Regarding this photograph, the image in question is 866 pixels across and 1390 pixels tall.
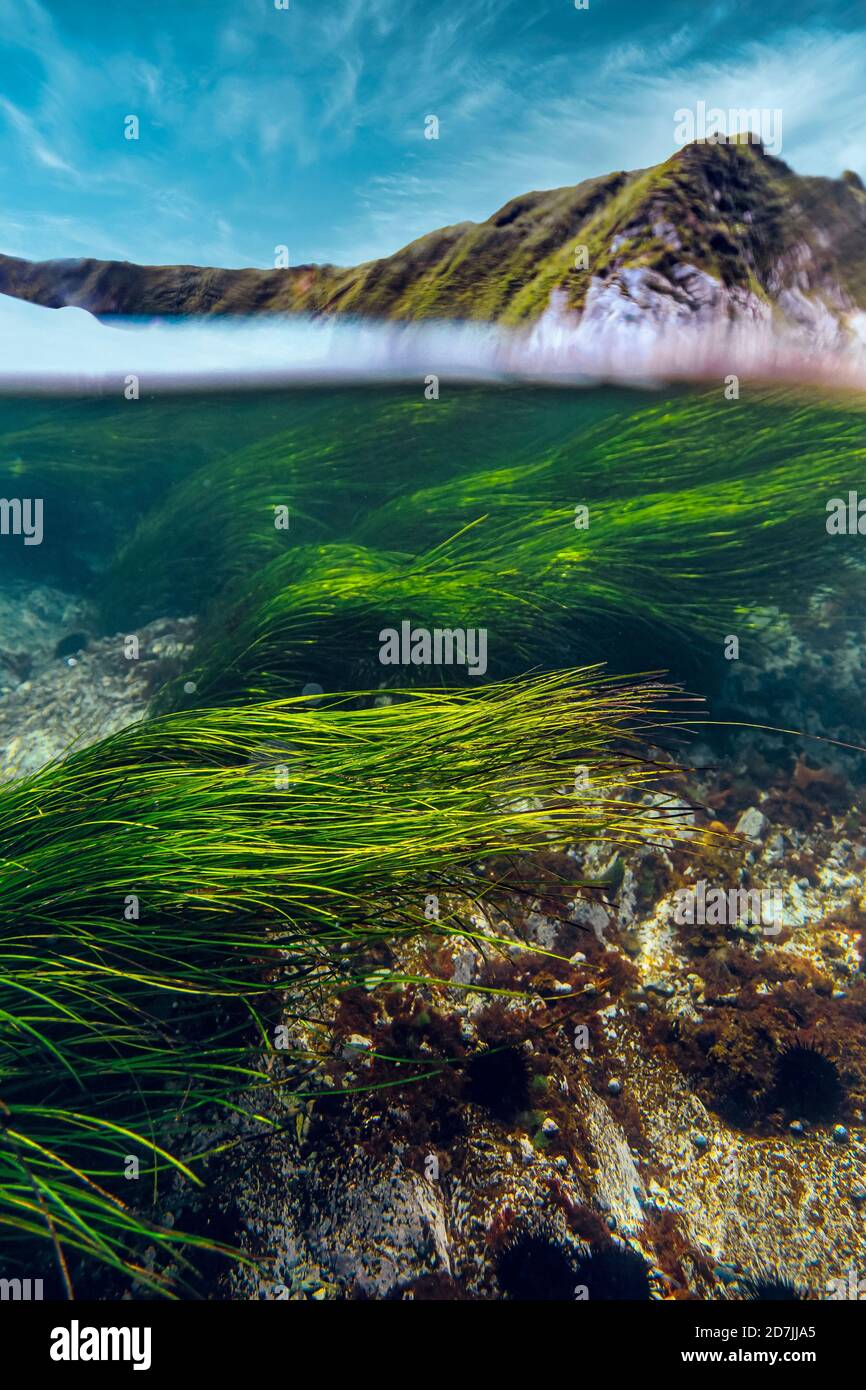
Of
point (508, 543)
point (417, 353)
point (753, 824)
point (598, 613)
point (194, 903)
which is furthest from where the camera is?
point (417, 353)

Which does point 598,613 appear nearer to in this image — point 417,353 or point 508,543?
point 508,543

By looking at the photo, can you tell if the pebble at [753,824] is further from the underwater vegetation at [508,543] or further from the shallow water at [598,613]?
the underwater vegetation at [508,543]

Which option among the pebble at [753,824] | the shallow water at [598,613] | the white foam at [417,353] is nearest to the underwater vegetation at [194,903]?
the shallow water at [598,613]

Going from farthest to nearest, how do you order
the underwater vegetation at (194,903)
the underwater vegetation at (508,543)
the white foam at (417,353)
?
the white foam at (417,353) < the underwater vegetation at (508,543) < the underwater vegetation at (194,903)

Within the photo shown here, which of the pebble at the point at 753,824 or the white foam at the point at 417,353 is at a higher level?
the white foam at the point at 417,353

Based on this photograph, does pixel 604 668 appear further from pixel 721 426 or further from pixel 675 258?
pixel 675 258

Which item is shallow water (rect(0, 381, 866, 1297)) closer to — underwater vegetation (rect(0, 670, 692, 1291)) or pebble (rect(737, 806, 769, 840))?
pebble (rect(737, 806, 769, 840))

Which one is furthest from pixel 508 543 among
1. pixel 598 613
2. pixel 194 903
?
pixel 194 903

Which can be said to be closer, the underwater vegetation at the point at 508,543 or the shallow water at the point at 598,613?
the shallow water at the point at 598,613

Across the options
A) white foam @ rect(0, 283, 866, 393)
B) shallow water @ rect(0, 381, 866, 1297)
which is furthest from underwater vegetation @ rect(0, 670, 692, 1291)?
white foam @ rect(0, 283, 866, 393)
